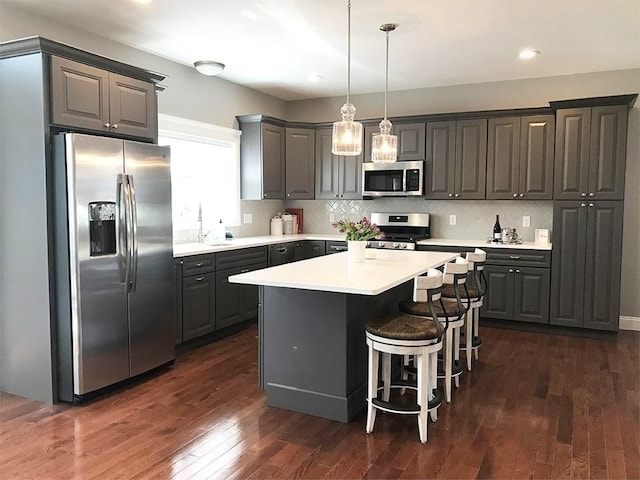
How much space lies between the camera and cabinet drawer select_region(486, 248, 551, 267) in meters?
5.17

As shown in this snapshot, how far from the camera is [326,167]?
647 centimetres

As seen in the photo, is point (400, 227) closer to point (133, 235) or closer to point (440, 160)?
point (440, 160)

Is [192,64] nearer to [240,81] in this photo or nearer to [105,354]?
[240,81]

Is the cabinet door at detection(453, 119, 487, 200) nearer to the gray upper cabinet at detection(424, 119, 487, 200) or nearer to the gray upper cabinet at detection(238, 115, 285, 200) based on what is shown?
the gray upper cabinet at detection(424, 119, 487, 200)

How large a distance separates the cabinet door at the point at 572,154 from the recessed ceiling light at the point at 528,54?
666 millimetres

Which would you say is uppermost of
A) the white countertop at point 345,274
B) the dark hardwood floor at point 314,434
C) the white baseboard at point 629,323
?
the white countertop at point 345,274

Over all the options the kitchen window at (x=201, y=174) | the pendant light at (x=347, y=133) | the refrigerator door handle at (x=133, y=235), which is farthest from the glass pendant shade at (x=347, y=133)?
the kitchen window at (x=201, y=174)

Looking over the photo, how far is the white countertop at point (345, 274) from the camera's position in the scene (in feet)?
9.12

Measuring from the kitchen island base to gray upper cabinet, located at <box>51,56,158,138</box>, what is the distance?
1590 mm

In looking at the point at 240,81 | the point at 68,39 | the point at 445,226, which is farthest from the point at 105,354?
the point at 445,226

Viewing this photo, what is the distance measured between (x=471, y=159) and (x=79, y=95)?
3.94m

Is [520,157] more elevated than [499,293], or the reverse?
[520,157]

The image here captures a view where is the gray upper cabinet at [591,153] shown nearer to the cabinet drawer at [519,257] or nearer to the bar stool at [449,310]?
Result: the cabinet drawer at [519,257]

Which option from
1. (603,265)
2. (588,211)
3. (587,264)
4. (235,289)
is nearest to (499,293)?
(587,264)
